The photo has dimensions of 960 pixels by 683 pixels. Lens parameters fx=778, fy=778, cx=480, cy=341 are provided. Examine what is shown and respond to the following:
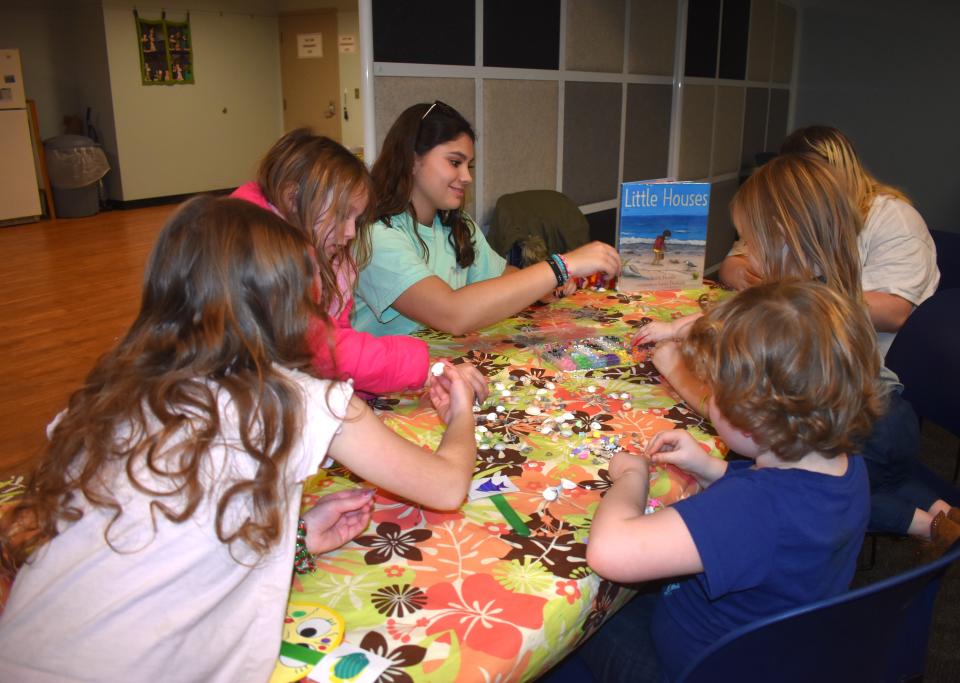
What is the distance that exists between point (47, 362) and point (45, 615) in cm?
396

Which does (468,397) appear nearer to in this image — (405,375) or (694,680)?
(405,375)

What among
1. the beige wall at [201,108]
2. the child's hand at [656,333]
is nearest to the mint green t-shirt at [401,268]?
the child's hand at [656,333]

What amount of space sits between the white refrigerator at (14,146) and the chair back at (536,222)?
6571mm

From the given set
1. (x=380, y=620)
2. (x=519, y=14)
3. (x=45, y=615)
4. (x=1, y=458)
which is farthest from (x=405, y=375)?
(x=1, y=458)

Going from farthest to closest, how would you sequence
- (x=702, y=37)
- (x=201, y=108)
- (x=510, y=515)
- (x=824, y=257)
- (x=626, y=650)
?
(x=201, y=108), (x=702, y=37), (x=824, y=257), (x=626, y=650), (x=510, y=515)

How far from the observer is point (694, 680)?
88cm

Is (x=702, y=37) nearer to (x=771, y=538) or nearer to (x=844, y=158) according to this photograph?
(x=844, y=158)

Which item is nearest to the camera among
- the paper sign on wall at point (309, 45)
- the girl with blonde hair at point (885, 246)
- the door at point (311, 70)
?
the girl with blonde hair at point (885, 246)

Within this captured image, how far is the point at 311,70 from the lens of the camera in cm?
955

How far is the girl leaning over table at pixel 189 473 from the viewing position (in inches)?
33.1

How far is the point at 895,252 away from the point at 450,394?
1.40m

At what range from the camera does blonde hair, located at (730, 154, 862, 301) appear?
1.63 m

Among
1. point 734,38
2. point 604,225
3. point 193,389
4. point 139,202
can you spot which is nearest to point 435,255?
point 193,389

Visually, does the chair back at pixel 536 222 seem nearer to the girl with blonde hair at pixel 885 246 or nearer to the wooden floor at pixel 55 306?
the girl with blonde hair at pixel 885 246
